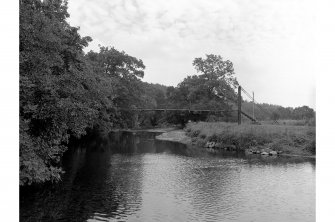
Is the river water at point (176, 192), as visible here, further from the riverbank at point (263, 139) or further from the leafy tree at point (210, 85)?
the leafy tree at point (210, 85)

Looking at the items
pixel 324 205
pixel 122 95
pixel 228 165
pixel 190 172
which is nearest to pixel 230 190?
pixel 190 172

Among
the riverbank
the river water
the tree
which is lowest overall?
the river water

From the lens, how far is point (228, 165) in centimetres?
3128

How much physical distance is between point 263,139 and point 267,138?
1.55 feet

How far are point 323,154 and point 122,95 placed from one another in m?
49.8

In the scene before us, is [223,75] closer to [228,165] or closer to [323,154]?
[228,165]

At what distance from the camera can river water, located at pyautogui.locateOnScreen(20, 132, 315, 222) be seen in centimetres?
1697

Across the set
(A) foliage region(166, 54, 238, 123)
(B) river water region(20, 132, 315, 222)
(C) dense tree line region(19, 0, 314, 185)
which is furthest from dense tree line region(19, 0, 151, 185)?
(A) foliage region(166, 54, 238, 123)

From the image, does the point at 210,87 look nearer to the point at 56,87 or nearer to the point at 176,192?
the point at 176,192

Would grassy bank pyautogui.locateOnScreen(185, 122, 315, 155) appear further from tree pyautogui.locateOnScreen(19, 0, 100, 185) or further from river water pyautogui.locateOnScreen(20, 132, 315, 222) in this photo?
tree pyautogui.locateOnScreen(19, 0, 100, 185)

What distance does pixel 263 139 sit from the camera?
42.6 m

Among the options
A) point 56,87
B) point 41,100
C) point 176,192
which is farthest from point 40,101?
point 176,192

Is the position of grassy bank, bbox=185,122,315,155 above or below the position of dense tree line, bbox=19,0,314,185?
below

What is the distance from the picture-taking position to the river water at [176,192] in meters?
17.0
